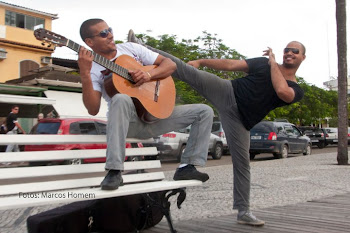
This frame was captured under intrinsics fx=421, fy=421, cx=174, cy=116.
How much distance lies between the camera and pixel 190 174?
12.2 ft

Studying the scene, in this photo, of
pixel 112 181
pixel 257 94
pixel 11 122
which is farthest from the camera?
pixel 11 122

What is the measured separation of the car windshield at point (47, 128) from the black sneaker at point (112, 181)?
9970 mm

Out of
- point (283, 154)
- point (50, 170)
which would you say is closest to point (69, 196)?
point (50, 170)

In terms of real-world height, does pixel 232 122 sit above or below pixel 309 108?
below

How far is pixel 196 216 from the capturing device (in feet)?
16.2

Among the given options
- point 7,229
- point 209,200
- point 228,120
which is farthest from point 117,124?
point 209,200

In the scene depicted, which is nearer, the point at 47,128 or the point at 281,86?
the point at 281,86

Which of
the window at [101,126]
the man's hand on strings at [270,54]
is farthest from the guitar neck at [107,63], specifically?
the window at [101,126]

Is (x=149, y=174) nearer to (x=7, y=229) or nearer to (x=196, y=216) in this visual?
(x=196, y=216)

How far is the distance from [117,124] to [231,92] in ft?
5.14

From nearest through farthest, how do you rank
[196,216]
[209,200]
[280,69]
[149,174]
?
1. [149,174]
2. [280,69]
3. [196,216]
4. [209,200]

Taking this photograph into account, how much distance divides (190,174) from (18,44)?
101ft

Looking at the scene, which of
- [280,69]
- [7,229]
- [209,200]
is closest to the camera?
[280,69]

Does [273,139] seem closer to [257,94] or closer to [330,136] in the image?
[257,94]
